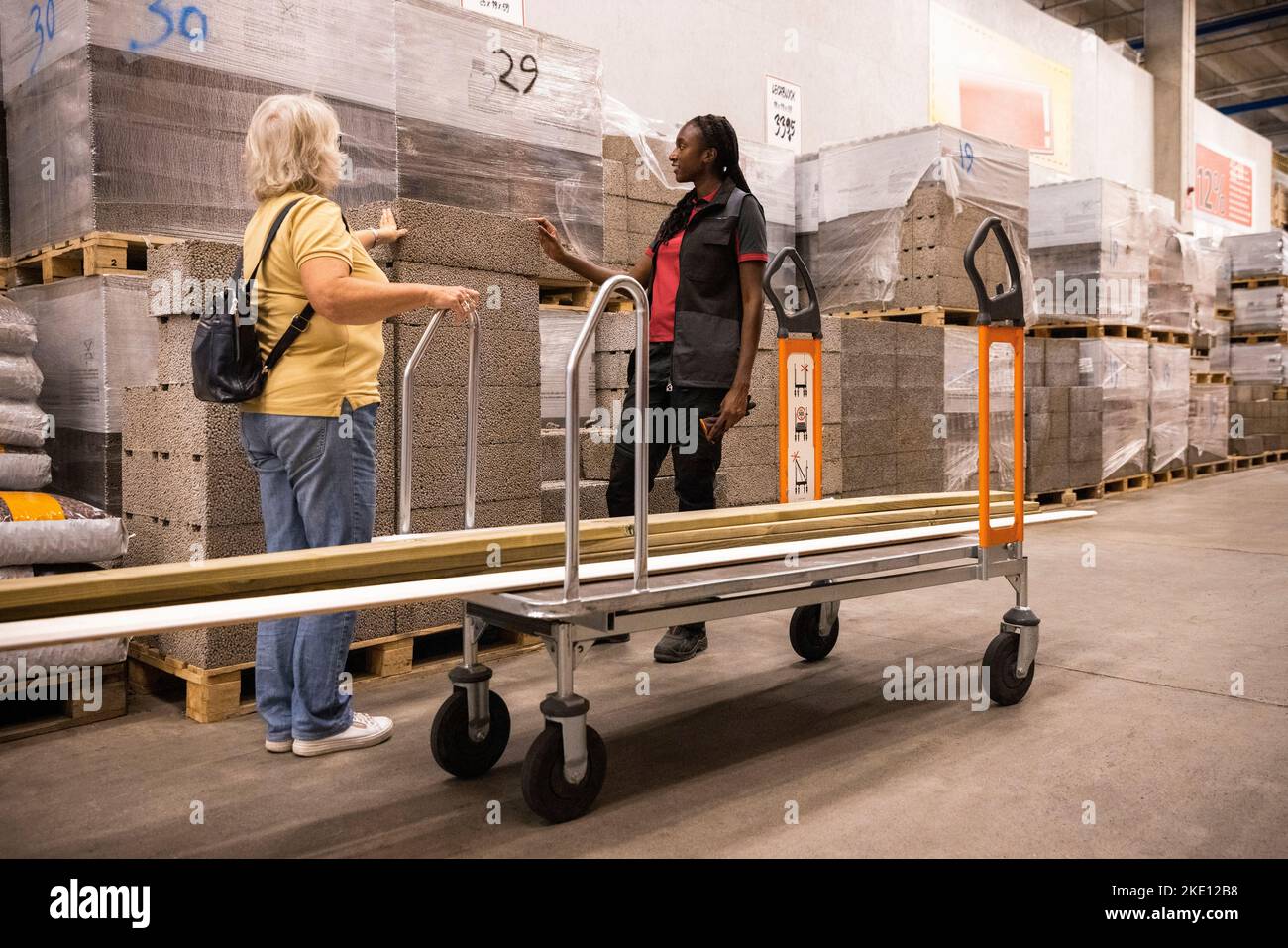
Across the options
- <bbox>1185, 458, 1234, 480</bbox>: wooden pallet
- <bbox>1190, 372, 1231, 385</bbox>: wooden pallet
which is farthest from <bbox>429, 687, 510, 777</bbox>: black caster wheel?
<bbox>1190, 372, 1231, 385</bbox>: wooden pallet

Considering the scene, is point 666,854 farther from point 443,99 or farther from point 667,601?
point 443,99

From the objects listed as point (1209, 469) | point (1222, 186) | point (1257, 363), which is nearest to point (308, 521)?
point (1209, 469)

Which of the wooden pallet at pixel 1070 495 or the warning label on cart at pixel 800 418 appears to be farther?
the wooden pallet at pixel 1070 495

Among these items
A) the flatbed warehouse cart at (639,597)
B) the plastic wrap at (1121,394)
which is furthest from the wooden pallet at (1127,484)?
the flatbed warehouse cart at (639,597)

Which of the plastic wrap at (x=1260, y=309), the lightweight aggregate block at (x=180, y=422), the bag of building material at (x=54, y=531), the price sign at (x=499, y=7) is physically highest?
the price sign at (x=499, y=7)

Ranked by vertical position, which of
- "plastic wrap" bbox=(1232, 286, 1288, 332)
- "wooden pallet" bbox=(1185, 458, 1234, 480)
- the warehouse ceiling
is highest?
the warehouse ceiling

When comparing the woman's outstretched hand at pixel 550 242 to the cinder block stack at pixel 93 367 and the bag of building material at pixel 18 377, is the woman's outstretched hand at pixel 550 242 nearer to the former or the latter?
the cinder block stack at pixel 93 367

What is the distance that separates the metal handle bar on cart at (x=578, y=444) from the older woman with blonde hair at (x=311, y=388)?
0.49 meters

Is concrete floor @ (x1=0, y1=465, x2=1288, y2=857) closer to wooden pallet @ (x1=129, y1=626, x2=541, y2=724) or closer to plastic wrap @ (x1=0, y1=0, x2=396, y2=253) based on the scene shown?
wooden pallet @ (x1=129, y1=626, x2=541, y2=724)

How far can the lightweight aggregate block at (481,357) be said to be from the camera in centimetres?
403

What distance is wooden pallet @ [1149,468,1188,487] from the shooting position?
434 inches

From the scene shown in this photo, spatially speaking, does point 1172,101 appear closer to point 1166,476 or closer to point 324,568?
point 1166,476

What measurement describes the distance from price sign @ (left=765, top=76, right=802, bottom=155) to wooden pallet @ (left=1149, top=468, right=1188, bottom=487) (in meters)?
5.02

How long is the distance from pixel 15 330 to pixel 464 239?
1.71 meters
